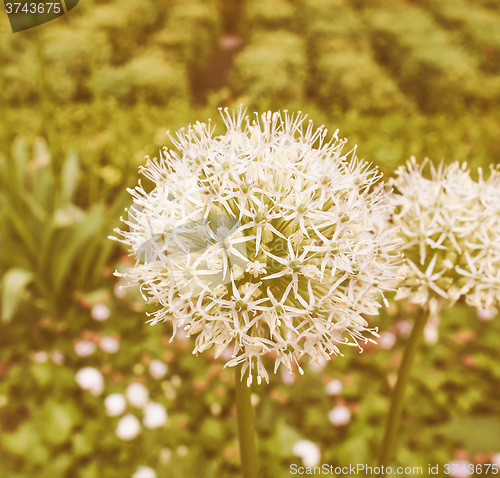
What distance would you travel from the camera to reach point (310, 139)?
115 cm

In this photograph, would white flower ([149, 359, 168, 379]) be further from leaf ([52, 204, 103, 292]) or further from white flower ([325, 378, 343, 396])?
white flower ([325, 378, 343, 396])

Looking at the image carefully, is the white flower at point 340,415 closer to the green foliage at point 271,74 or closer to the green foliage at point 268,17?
the green foliage at point 271,74

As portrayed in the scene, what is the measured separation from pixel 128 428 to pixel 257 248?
1.42 meters

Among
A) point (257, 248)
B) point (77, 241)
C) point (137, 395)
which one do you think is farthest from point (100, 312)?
point (257, 248)

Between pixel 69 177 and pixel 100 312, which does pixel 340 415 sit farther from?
pixel 69 177

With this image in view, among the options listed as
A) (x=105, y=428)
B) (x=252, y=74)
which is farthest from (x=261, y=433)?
(x=252, y=74)

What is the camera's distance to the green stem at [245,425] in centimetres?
98

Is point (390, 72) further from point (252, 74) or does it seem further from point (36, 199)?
point (36, 199)

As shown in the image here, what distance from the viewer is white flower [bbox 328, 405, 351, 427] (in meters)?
2.11

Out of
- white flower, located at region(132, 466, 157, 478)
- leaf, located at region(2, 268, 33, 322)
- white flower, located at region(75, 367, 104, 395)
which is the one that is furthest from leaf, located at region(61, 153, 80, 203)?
white flower, located at region(132, 466, 157, 478)

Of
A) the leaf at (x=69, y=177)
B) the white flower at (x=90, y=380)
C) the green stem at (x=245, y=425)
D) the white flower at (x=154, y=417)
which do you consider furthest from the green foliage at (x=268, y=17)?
the green stem at (x=245, y=425)

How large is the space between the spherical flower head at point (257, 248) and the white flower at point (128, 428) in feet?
3.97

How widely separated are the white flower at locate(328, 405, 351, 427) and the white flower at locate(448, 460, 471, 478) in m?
0.42

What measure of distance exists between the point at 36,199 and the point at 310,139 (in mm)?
1880
